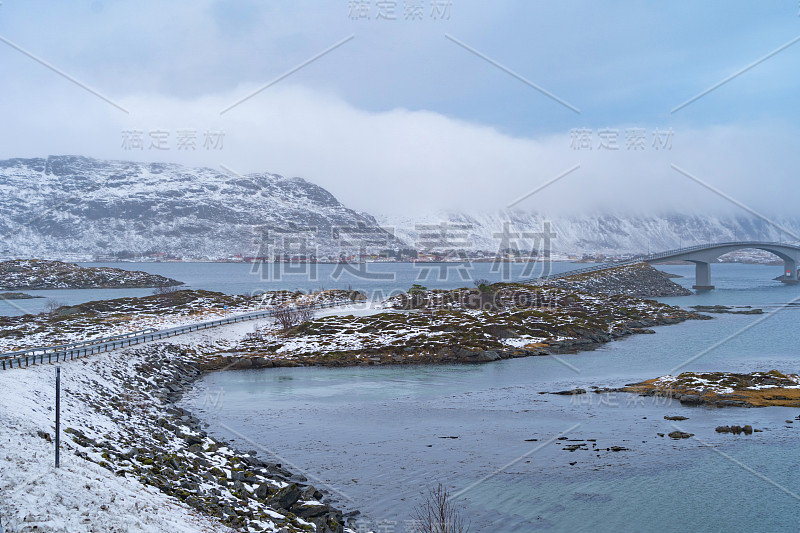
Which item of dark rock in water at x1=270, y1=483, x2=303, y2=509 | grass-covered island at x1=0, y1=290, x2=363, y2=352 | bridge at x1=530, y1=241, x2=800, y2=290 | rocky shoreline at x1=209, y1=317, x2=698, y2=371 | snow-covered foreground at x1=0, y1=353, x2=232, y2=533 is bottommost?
rocky shoreline at x1=209, y1=317, x2=698, y2=371

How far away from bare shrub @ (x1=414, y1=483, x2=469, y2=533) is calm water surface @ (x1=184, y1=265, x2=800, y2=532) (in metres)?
0.45

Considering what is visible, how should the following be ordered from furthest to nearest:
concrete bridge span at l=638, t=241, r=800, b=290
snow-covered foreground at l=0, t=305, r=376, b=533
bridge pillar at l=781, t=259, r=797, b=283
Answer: bridge pillar at l=781, t=259, r=797, b=283 → concrete bridge span at l=638, t=241, r=800, b=290 → snow-covered foreground at l=0, t=305, r=376, b=533

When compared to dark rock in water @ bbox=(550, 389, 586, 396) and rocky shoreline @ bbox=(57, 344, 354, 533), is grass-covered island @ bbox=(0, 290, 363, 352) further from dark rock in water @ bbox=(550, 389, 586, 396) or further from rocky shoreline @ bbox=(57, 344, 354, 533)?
dark rock in water @ bbox=(550, 389, 586, 396)

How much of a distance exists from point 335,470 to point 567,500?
30.9ft

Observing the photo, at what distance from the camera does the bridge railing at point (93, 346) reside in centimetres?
3779

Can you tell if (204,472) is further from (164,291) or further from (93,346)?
(164,291)

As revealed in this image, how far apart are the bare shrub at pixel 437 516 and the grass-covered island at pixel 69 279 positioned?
144m

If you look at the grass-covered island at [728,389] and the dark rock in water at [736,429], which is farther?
the grass-covered island at [728,389]

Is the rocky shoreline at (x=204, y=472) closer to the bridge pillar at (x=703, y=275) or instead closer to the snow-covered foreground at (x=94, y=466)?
the snow-covered foreground at (x=94, y=466)

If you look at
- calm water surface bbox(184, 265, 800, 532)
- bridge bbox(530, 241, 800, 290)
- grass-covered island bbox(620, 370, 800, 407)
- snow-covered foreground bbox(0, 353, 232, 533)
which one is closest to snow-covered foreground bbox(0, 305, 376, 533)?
snow-covered foreground bbox(0, 353, 232, 533)

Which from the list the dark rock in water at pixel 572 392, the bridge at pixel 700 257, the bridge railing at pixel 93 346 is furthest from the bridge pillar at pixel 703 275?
the dark rock in water at pixel 572 392

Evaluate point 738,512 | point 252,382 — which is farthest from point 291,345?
point 738,512

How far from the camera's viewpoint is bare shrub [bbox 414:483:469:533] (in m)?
19.8

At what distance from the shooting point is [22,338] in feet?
179
